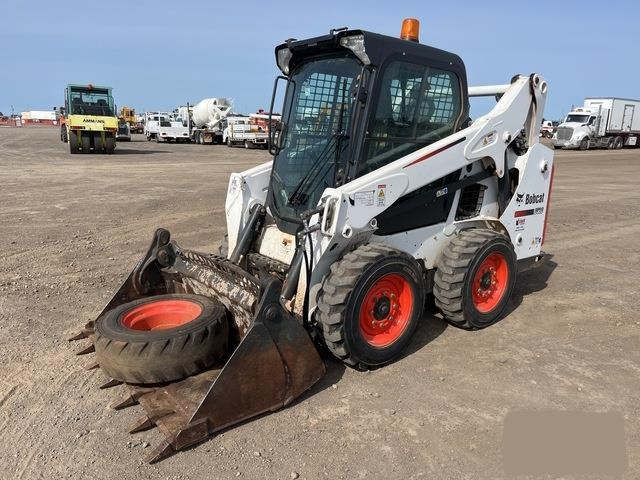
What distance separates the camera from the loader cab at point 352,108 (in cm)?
398

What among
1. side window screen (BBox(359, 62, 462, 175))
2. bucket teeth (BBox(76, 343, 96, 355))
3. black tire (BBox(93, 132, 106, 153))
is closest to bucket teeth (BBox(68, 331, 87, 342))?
bucket teeth (BBox(76, 343, 96, 355))

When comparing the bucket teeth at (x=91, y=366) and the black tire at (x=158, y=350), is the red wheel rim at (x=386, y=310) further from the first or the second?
the bucket teeth at (x=91, y=366)

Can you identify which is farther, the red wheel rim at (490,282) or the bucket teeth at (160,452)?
the red wheel rim at (490,282)

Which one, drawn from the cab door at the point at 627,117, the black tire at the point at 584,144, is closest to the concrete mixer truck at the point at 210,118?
the black tire at the point at 584,144

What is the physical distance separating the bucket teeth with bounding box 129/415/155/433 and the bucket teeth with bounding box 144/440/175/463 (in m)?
0.22

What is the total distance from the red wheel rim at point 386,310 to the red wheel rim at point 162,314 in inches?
48.8

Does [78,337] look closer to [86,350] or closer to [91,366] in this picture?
[86,350]

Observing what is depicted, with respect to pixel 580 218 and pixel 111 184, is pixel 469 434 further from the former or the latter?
pixel 111 184

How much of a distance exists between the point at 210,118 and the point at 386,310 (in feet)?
114

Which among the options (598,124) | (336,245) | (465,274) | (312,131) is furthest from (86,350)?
(598,124)

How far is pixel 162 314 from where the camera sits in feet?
13.1

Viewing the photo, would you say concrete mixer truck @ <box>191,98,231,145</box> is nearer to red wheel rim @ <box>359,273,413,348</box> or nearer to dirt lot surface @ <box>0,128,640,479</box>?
dirt lot surface @ <box>0,128,640,479</box>

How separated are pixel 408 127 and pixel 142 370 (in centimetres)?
273

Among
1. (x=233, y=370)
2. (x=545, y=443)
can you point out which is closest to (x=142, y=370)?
(x=233, y=370)
